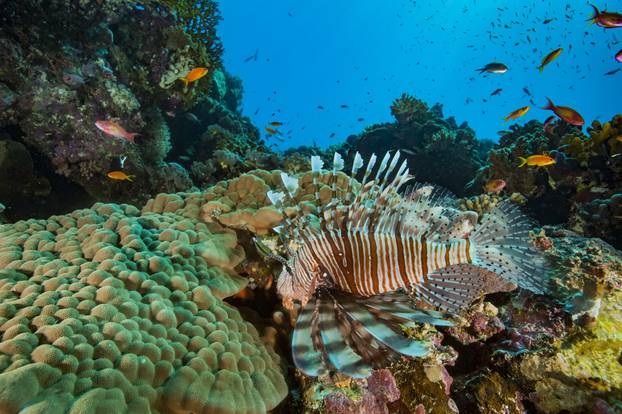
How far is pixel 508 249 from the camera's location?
92.0 inches

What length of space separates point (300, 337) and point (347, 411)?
591 mm

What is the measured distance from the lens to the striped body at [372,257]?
7.63 ft

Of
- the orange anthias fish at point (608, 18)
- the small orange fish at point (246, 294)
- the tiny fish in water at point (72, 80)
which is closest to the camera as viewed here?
the small orange fish at point (246, 294)

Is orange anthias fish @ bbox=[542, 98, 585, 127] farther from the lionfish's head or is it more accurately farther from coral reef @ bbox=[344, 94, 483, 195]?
the lionfish's head

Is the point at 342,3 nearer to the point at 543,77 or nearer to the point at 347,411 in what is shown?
the point at 543,77

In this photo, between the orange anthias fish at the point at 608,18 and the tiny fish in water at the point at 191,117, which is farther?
the tiny fish in water at the point at 191,117

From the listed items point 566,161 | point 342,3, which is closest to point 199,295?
point 566,161

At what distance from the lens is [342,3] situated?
10281 cm

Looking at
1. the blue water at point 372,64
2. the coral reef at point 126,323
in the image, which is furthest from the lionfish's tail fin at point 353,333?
the blue water at point 372,64

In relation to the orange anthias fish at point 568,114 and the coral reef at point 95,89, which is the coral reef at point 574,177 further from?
the coral reef at point 95,89

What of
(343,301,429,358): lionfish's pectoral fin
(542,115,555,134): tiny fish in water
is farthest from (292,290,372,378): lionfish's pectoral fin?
(542,115,555,134): tiny fish in water

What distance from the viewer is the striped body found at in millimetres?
2326

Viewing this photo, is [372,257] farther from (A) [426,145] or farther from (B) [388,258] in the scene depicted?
(A) [426,145]

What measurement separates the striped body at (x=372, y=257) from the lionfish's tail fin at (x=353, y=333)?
0.52 ft
